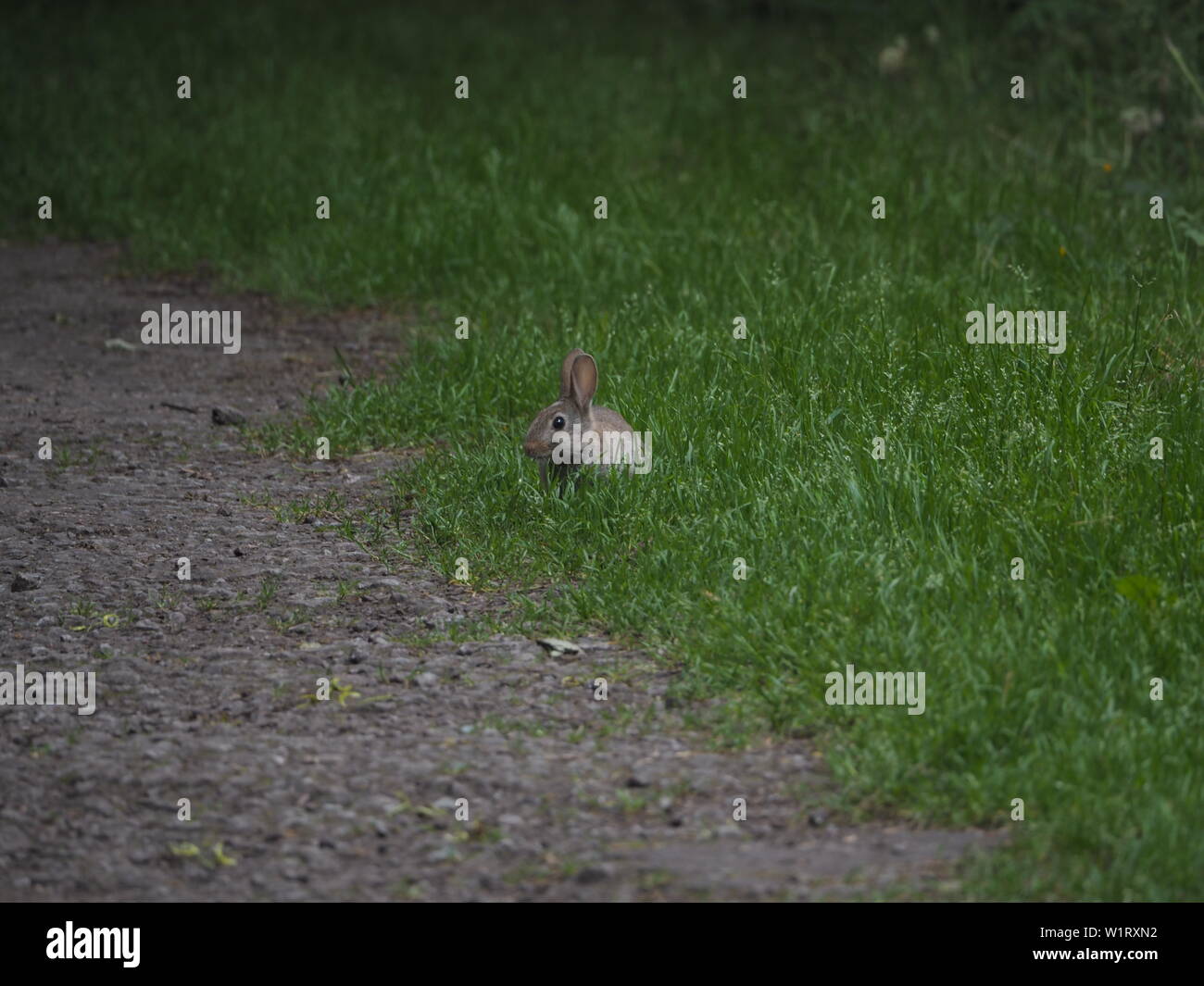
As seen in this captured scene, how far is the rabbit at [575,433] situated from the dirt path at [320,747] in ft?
1.92

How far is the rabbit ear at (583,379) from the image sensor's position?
5.05 meters

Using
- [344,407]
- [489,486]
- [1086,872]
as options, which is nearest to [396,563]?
[489,486]

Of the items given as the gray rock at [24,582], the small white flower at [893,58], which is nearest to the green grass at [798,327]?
the small white flower at [893,58]

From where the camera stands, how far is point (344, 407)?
Answer: 657 centimetres

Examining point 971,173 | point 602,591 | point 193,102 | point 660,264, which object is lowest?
point 602,591

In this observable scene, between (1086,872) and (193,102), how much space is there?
10.1 meters

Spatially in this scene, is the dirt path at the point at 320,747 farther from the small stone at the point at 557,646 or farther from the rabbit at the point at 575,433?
the rabbit at the point at 575,433

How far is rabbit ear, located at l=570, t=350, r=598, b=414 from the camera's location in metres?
5.05
